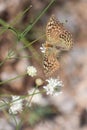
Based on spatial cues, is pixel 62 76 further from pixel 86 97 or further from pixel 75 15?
pixel 75 15

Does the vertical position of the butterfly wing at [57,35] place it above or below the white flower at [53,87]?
above

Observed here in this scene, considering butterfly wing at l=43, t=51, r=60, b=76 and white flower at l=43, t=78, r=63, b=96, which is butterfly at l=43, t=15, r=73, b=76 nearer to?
butterfly wing at l=43, t=51, r=60, b=76

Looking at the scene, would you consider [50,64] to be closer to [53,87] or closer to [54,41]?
[54,41]

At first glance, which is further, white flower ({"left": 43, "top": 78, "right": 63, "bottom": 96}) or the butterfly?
white flower ({"left": 43, "top": 78, "right": 63, "bottom": 96})

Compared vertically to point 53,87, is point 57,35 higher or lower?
higher

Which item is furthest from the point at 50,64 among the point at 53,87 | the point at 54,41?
the point at 53,87

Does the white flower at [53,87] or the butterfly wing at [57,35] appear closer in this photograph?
the butterfly wing at [57,35]

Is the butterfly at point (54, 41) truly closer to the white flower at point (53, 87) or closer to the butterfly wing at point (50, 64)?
the butterfly wing at point (50, 64)

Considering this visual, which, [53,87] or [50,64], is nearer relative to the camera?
[50,64]

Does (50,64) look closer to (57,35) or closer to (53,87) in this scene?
(57,35)

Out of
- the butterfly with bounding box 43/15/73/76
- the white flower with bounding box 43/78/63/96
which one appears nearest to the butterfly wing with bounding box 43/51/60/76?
the butterfly with bounding box 43/15/73/76

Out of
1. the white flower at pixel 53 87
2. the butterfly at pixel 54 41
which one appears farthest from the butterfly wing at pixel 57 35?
the white flower at pixel 53 87
